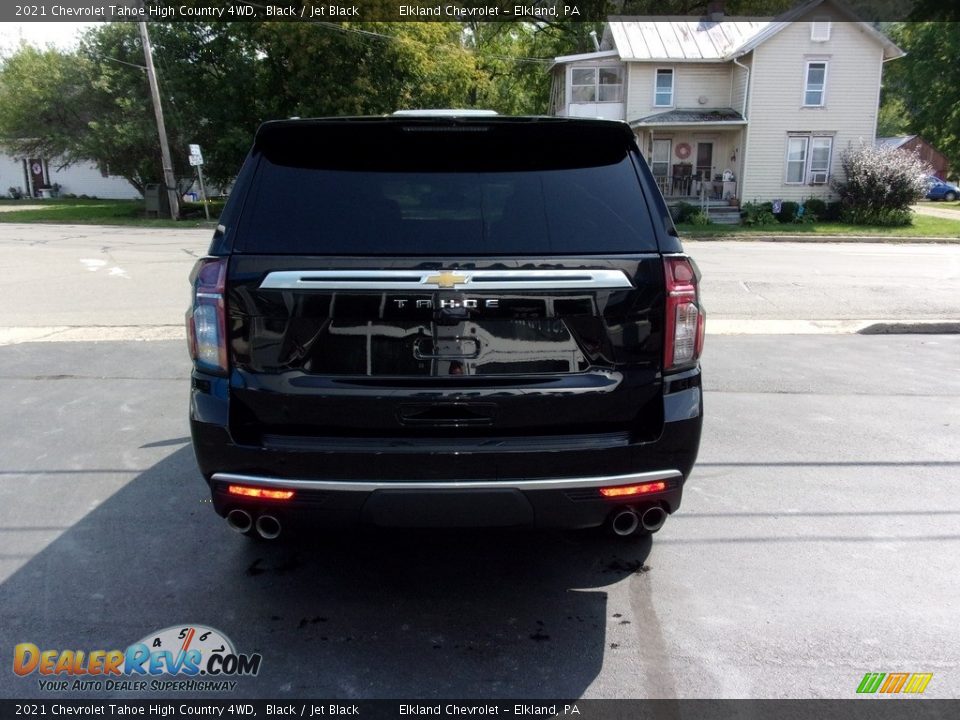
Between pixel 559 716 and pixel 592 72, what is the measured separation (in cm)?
3281

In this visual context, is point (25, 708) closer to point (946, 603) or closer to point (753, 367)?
point (946, 603)

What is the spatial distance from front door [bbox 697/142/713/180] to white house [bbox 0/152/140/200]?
35841 millimetres

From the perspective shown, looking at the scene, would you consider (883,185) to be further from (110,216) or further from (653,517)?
(110,216)

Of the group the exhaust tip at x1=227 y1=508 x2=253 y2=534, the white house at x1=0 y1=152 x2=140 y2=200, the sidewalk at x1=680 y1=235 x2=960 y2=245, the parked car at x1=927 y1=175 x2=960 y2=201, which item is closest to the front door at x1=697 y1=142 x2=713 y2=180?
the sidewalk at x1=680 y1=235 x2=960 y2=245

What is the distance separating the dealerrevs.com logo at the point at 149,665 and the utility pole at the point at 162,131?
90.1ft

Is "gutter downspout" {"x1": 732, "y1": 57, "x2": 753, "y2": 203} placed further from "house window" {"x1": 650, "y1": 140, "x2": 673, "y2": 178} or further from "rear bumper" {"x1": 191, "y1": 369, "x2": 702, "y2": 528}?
"rear bumper" {"x1": 191, "y1": 369, "x2": 702, "y2": 528}

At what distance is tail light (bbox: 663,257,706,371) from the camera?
2.95 m

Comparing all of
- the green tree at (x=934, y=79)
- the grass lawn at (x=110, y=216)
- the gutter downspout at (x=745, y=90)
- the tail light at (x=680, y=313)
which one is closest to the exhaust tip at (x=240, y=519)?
the tail light at (x=680, y=313)

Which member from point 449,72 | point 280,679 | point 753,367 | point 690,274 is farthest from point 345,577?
point 449,72

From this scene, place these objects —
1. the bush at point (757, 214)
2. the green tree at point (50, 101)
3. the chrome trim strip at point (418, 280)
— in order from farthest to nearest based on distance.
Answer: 1. the green tree at point (50, 101)
2. the bush at point (757, 214)
3. the chrome trim strip at point (418, 280)

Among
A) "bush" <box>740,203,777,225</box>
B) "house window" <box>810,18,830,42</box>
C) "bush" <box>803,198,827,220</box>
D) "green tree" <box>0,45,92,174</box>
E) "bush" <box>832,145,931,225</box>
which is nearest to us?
"bush" <box>832,145,931,225</box>

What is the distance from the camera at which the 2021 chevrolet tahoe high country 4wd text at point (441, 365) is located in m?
2.83

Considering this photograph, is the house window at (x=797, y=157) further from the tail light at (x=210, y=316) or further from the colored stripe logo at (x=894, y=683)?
the tail light at (x=210, y=316)

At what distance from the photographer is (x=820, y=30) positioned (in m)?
29.2
